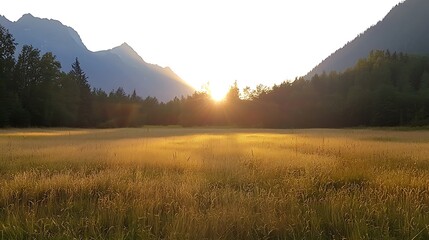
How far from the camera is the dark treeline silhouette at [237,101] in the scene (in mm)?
71438

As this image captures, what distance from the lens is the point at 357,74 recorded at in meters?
106

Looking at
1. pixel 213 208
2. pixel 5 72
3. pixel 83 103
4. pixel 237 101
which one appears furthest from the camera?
pixel 237 101

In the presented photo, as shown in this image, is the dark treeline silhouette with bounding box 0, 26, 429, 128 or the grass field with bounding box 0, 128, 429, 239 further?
the dark treeline silhouette with bounding box 0, 26, 429, 128

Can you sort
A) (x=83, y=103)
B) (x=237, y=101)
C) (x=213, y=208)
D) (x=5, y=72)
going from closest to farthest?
(x=213, y=208)
(x=5, y=72)
(x=83, y=103)
(x=237, y=101)

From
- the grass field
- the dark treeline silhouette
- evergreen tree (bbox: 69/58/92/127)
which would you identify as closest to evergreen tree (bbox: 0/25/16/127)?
the dark treeline silhouette

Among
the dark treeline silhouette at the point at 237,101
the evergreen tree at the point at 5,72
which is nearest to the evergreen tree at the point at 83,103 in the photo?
the dark treeline silhouette at the point at 237,101

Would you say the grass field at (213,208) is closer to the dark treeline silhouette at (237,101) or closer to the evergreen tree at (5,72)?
the evergreen tree at (5,72)

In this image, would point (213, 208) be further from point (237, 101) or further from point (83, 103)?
point (237, 101)

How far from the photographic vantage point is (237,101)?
10844cm

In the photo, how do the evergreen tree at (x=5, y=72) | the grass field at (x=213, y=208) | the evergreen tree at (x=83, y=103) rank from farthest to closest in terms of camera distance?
the evergreen tree at (x=83, y=103)
the evergreen tree at (x=5, y=72)
the grass field at (x=213, y=208)

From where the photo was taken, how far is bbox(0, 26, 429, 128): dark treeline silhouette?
71438 millimetres

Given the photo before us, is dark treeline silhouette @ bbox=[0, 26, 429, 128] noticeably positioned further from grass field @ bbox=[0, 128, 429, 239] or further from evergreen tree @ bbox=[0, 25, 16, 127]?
grass field @ bbox=[0, 128, 429, 239]

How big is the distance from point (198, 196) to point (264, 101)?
97763 millimetres

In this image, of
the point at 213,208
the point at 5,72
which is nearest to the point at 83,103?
the point at 5,72
